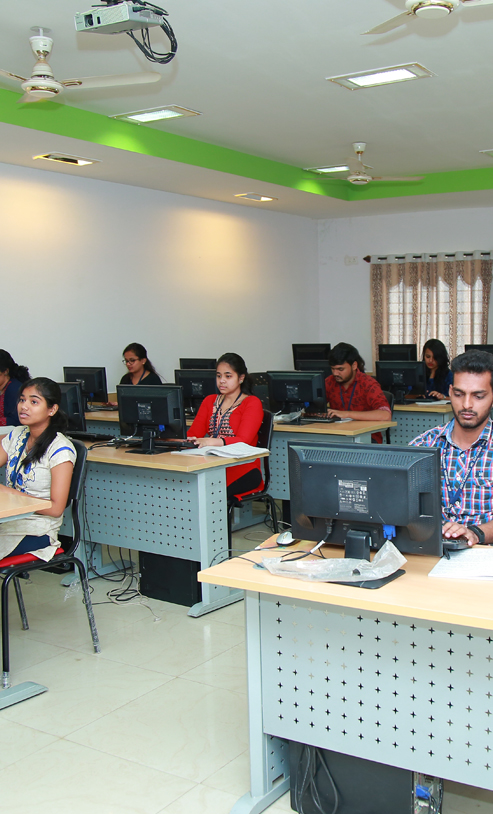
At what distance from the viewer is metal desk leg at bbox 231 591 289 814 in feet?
7.12

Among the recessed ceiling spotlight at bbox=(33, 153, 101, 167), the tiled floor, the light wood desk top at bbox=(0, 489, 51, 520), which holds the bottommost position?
the tiled floor

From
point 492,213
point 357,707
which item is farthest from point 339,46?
point 492,213

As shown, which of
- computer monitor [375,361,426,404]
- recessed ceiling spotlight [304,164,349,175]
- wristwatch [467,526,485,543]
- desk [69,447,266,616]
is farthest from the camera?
recessed ceiling spotlight [304,164,349,175]

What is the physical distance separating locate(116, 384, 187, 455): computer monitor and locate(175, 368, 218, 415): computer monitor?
4.60 ft

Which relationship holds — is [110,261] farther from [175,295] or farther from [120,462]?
[120,462]

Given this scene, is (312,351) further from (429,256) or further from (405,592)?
(405,592)

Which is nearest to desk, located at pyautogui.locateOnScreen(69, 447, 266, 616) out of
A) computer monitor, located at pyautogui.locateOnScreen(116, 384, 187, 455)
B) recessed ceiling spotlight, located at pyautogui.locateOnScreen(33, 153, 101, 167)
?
computer monitor, located at pyautogui.locateOnScreen(116, 384, 187, 455)

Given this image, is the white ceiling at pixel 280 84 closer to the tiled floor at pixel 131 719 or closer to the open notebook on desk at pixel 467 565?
the open notebook on desk at pixel 467 565

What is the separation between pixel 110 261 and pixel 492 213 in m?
4.66

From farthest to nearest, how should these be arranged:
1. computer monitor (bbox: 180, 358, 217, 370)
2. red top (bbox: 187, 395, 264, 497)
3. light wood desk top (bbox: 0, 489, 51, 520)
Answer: computer monitor (bbox: 180, 358, 217, 370) < red top (bbox: 187, 395, 264, 497) < light wood desk top (bbox: 0, 489, 51, 520)

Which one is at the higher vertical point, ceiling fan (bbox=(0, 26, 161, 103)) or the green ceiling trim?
the green ceiling trim

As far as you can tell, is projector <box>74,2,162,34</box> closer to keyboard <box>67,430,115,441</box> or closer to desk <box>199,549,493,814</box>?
desk <box>199,549,493,814</box>

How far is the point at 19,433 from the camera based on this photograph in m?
3.35

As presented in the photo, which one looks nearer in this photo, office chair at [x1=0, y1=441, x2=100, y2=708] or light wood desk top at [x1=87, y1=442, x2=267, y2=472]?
office chair at [x1=0, y1=441, x2=100, y2=708]
